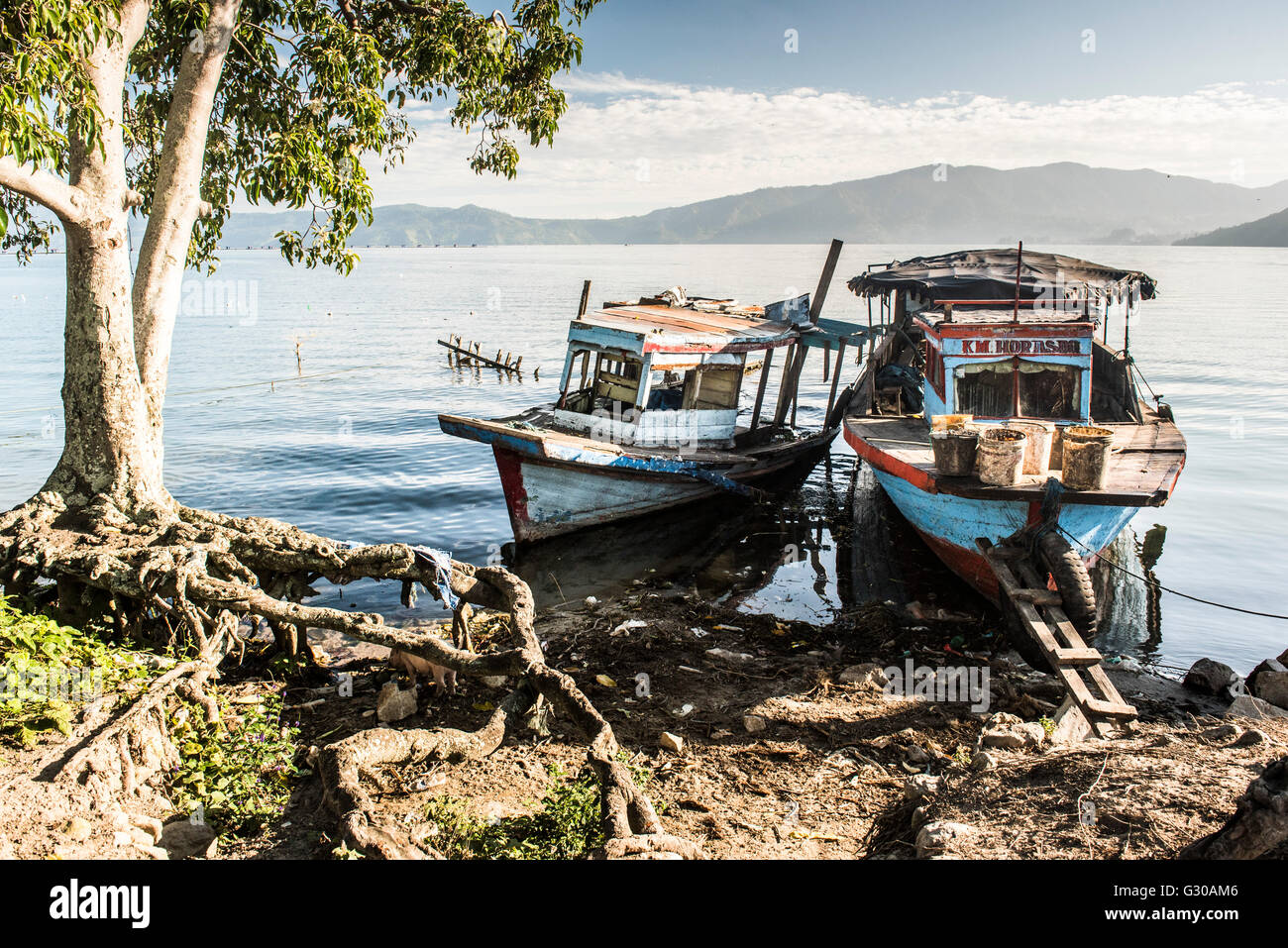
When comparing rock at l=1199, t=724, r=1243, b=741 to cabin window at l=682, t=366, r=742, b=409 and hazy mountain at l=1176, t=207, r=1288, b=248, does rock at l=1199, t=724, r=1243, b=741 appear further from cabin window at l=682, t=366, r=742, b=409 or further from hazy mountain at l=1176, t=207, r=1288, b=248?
hazy mountain at l=1176, t=207, r=1288, b=248

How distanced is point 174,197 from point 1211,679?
36.7 feet

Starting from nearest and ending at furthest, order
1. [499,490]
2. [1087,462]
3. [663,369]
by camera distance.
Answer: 1. [1087,462]
2. [663,369]
3. [499,490]

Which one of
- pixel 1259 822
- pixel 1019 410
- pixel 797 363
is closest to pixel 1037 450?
pixel 1019 410

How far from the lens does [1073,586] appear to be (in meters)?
8.75

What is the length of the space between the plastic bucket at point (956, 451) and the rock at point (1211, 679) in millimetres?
3020

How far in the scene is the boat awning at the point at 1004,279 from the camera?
640 inches

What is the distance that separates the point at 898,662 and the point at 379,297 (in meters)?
80.8

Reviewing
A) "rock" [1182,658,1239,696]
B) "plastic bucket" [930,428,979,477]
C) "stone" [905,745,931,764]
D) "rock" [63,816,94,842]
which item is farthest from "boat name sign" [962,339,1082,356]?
"rock" [63,816,94,842]

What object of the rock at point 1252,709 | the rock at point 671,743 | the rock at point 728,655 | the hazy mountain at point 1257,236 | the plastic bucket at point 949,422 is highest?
the hazy mountain at point 1257,236

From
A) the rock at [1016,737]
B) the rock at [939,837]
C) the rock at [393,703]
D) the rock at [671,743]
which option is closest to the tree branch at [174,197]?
the rock at [393,703]

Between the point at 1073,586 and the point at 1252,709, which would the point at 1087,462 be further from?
the point at 1252,709

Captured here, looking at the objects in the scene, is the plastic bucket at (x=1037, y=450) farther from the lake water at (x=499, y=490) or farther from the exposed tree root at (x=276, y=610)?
the exposed tree root at (x=276, y=610)

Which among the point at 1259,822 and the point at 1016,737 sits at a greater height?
the point at 1259,822

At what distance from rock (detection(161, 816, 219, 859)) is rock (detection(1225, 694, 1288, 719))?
8.00 metres
